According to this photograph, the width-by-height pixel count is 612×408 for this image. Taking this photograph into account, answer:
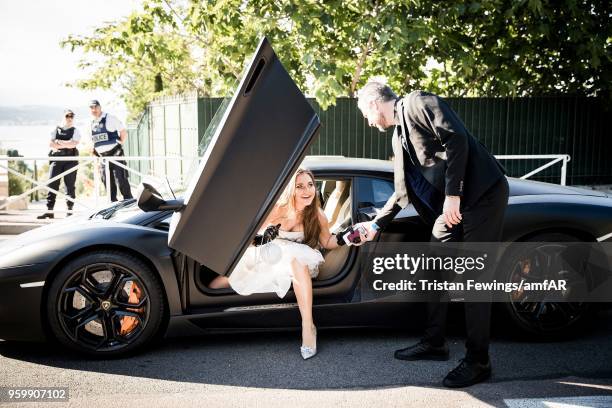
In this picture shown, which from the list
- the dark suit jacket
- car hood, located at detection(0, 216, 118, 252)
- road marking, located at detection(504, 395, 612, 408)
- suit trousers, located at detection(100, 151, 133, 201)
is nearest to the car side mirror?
car hood, located at detection(0, 216, 118, 252)

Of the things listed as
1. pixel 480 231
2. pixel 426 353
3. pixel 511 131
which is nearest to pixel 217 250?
pixel 480 231

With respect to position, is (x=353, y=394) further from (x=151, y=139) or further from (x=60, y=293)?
(x=151, y=139)

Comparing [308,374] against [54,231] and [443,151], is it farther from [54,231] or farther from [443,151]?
[54,231]

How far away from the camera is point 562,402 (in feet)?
11.6

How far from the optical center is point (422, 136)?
3844mm

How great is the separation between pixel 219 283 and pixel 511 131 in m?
11.4

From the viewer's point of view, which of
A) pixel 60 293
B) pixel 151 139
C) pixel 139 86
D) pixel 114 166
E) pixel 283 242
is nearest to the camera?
pixel 60 293

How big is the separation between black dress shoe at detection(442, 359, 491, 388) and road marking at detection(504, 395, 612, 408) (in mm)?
270

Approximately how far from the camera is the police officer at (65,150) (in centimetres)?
1070

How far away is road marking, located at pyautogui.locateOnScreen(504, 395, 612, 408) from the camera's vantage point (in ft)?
11.5

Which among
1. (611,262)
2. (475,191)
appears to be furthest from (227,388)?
(611,262)

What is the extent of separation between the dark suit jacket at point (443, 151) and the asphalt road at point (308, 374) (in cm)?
113

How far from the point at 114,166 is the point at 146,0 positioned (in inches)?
131

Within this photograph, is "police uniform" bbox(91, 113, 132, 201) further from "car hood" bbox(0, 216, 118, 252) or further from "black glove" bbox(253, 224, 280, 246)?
"black glove" bbox(253, 224, 280, 246)
